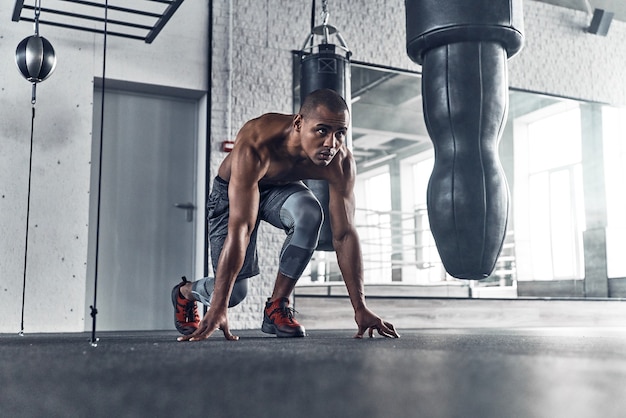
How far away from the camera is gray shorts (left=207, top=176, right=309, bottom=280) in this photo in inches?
95.3

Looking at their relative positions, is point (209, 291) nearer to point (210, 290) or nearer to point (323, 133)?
point (210, 290)

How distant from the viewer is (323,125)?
79.0 inches

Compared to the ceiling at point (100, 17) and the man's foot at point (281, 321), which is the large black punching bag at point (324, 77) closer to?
the man's foot at point (281, 321)

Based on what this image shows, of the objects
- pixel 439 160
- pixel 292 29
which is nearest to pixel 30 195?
pixel 292 29

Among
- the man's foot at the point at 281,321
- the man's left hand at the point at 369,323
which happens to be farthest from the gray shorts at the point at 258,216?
the man's left hand at the point at 369,323

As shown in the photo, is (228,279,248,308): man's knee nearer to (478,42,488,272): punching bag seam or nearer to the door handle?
(478,42,488,272): punching bag seam

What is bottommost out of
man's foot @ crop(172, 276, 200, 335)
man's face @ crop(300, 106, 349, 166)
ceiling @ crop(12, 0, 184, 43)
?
man's foot @ crop(172, 276, 200, 335)

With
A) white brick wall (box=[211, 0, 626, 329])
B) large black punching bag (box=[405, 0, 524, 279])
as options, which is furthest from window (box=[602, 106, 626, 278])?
large black punching bag (box=[405, 0, 524, 279])

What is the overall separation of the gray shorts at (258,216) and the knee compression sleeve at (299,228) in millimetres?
46

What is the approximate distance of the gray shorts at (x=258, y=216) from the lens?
2.42m

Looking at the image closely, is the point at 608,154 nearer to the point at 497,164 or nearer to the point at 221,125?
the point at 221,125

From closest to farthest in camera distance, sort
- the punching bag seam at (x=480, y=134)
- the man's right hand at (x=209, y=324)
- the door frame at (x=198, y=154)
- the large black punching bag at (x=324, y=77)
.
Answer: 1. the punching bag seam at (x=480, y=134)
2. the man's right hand at (x=209, y=324)
3. the large black punching bag at (x=324, y=77)
4. the door frame at (x=198, y=154)

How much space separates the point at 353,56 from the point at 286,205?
266cm

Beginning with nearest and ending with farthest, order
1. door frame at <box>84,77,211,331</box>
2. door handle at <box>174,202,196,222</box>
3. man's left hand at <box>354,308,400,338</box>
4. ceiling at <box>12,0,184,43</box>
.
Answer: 1. man's left hand at <box>354,308,400,338</box>
2. ceiling at <box>12,0,184,43</box>
3. door frame at <box>84,77,211,331</box>
4. door handle at <box>174,202,196,222</box>
